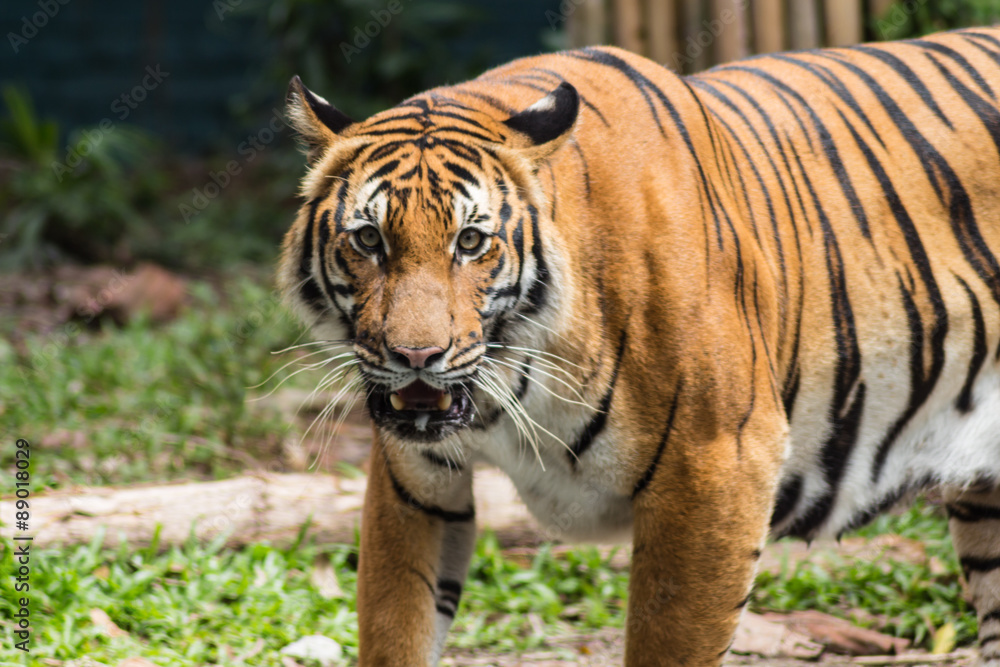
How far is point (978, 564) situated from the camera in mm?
3117

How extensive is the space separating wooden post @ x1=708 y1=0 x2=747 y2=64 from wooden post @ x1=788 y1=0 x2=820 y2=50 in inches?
10.4

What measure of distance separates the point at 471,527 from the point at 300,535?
46.7 inches

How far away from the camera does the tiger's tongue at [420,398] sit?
2.22 m

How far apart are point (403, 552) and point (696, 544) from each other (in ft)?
2.37

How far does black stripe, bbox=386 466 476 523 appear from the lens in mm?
2596

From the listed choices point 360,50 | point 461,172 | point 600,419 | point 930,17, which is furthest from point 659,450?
point 360,50

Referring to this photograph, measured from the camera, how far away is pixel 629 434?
7.60ft

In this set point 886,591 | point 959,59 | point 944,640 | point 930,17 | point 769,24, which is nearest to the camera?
point 959,59

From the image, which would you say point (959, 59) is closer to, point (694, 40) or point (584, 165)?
point (584, 165)

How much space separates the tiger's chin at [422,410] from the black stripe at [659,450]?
421 mm

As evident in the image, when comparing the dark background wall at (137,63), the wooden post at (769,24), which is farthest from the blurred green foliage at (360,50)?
the wooden post at (769,24)

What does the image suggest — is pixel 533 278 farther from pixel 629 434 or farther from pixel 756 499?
pixel 756 499

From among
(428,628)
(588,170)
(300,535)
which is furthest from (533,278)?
(300,535)

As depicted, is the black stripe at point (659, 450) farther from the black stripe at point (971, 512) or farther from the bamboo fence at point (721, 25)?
the bamboo fence at point (721, 25)
